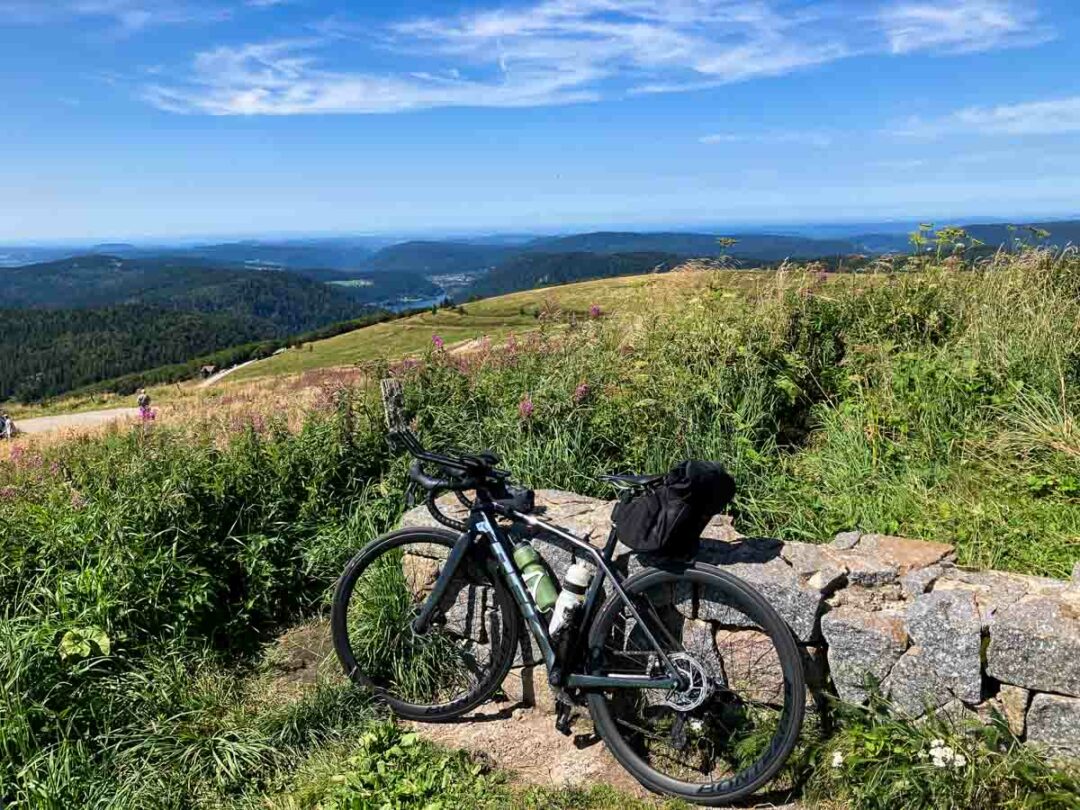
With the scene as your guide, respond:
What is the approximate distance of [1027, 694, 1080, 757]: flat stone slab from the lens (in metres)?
3.03

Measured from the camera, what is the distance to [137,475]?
17.1 feet

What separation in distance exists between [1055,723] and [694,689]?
1.49m

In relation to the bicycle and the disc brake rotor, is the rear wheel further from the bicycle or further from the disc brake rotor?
the disc brake rotor

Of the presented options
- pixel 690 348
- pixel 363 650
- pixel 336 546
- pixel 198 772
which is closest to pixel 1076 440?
pixel 690 348

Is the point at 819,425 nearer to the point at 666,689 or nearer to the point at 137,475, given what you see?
the point at 666,689

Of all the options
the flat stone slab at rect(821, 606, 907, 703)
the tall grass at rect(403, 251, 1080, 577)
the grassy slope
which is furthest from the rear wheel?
the grassy slope

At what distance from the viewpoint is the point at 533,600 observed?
3.90m

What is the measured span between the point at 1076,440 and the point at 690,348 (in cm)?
313

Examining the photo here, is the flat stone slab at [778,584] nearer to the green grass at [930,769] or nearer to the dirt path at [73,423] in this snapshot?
the green grass at [930,769]

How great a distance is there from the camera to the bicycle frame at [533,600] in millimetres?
3600

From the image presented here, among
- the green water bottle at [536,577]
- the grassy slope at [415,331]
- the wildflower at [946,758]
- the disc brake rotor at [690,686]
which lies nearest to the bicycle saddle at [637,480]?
the green water bottle at [536,577]

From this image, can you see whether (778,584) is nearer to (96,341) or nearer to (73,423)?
(73,423)

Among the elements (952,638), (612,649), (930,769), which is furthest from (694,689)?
(952,638)

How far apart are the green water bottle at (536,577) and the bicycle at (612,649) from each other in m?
0.04
